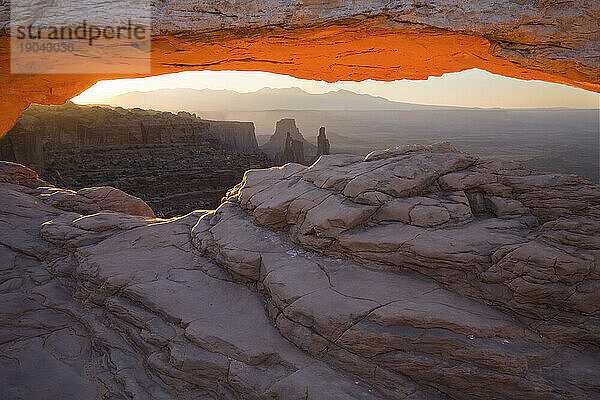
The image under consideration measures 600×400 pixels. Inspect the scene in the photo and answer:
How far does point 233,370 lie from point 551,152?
134 ft

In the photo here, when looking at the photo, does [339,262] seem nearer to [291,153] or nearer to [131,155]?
[131,155]

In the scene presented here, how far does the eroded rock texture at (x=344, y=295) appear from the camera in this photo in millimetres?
3498

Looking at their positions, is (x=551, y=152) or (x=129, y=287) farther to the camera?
(x=551, y=152)

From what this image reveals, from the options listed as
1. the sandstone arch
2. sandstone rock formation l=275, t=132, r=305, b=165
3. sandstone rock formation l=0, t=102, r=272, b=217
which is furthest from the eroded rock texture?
sandstone rock formation l=275, t=132, r=305, b=165

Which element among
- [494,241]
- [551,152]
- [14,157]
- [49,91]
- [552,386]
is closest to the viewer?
[552,386]

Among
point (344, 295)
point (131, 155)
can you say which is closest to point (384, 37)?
point (344, 295)

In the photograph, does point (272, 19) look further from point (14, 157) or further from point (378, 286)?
point (14, 157)

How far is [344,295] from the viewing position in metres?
4.05

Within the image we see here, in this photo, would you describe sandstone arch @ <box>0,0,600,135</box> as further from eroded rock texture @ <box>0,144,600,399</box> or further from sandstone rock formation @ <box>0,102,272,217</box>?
sandstone rock formation @ <box>0,102,272,217</box>

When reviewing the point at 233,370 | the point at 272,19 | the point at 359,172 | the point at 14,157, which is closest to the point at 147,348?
the point at 233,370

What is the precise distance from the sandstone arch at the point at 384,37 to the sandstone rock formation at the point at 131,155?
16675 mm

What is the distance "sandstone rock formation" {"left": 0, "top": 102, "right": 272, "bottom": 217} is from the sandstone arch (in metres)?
16.7

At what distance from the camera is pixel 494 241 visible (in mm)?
4078

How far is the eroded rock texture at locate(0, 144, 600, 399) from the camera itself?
3498mm
